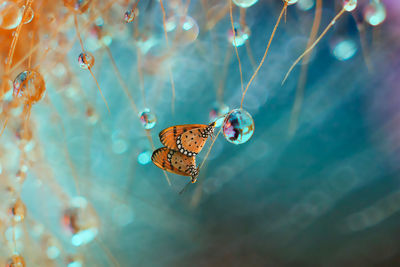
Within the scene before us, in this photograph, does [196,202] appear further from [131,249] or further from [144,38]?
[144,38]

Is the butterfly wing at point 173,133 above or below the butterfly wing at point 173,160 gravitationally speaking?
above

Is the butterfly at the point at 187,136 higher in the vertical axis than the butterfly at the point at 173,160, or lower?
higher

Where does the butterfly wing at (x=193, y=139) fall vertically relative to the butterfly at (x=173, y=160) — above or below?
above

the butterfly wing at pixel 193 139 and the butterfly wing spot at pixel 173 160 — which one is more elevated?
the butterfly wing at pixel 193 139

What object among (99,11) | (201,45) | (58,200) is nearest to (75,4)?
(99,11)

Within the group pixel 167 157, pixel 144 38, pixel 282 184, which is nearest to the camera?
pixel 167 157

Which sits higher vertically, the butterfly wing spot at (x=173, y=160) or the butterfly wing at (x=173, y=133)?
the butterfly wing at (x=173, y=133)

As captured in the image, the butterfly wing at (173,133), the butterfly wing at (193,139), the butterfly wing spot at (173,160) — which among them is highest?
the butterfly wing at (173,133)

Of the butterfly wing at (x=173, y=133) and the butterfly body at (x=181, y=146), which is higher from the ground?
the butterfly wing at (x=173, y=133)
